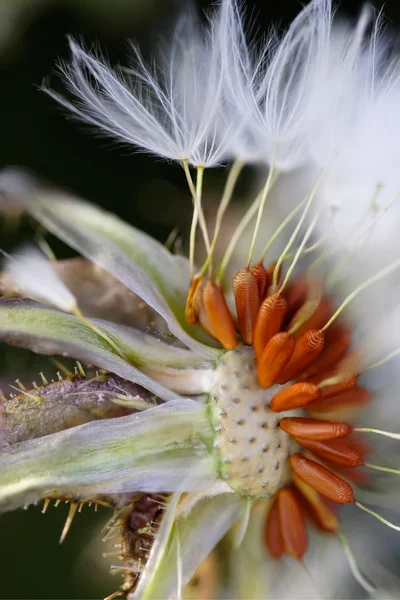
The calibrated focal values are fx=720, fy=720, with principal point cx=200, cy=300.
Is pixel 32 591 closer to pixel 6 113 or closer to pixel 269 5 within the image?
pixel 6 113

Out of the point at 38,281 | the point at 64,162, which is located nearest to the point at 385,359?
the point at 38,281

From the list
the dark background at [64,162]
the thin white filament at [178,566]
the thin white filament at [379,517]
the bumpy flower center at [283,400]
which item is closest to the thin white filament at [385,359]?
the bumpy flower center at [283,400]

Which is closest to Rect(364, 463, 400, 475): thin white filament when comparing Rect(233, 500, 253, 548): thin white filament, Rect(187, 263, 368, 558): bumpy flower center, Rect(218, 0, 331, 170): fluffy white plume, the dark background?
Rect(187, 263, 368, 558): bumpy flower center

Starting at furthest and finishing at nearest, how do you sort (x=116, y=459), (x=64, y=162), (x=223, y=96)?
(x=64, y=162)
(x=223, y=96)
(x=116, y=459)

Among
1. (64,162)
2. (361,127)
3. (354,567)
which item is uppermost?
(64,162)

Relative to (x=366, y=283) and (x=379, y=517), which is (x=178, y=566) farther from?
(x=366, y=283)

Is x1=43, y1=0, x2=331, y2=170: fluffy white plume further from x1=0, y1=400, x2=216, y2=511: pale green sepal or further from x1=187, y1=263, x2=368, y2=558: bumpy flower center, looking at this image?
x1=0, y1=400, x2=216, y2=511: pale green sepal
